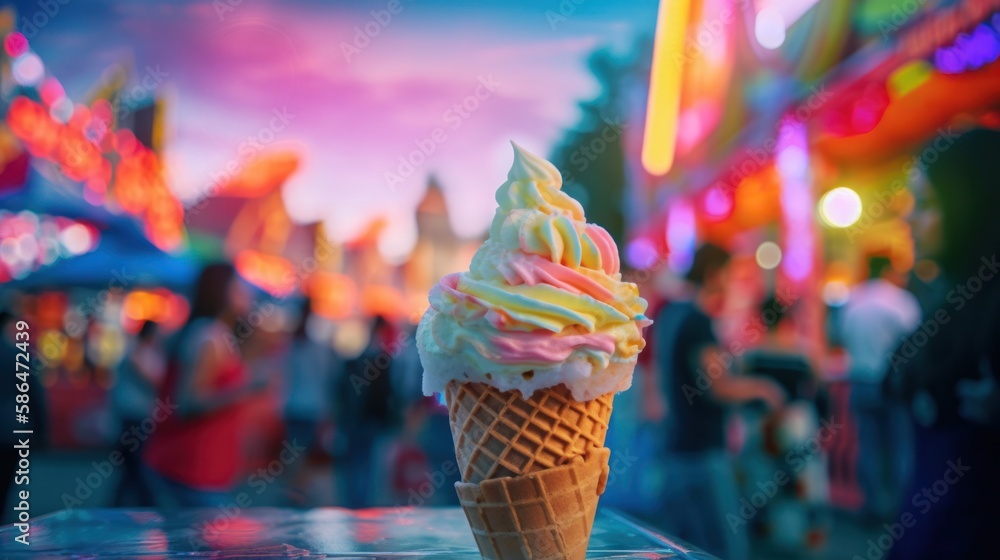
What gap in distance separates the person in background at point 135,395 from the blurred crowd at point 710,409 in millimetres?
12

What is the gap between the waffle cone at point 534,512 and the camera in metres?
1.63

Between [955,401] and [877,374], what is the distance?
1.88 meters

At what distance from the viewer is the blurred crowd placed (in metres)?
2.89

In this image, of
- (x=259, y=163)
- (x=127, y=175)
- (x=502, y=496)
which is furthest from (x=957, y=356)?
(x=127, y=175)

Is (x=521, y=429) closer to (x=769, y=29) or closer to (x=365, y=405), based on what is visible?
(x=365, y=405)

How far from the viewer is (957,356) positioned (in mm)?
2932

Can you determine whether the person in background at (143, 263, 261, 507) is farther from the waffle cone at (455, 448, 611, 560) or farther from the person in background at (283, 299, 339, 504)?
the waffle cone at (455, 448, 611, 560)

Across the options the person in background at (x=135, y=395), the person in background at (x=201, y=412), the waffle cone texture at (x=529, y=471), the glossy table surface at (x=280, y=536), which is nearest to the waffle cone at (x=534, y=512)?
the waffle cone texture at (x=529, y=471)

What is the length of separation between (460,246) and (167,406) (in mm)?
2670

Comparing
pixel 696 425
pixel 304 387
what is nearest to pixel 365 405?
pixel 304 387

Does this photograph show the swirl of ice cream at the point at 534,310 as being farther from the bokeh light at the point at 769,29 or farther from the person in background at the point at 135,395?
the bokeh light at the point at 769,29

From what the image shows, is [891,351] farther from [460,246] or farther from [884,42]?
[460,246]

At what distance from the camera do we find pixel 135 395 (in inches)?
166

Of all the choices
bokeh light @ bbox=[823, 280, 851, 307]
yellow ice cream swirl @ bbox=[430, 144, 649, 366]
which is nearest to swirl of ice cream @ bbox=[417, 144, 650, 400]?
yellow ice cream swirl @ bbox=[430, 144, 649, 366]
